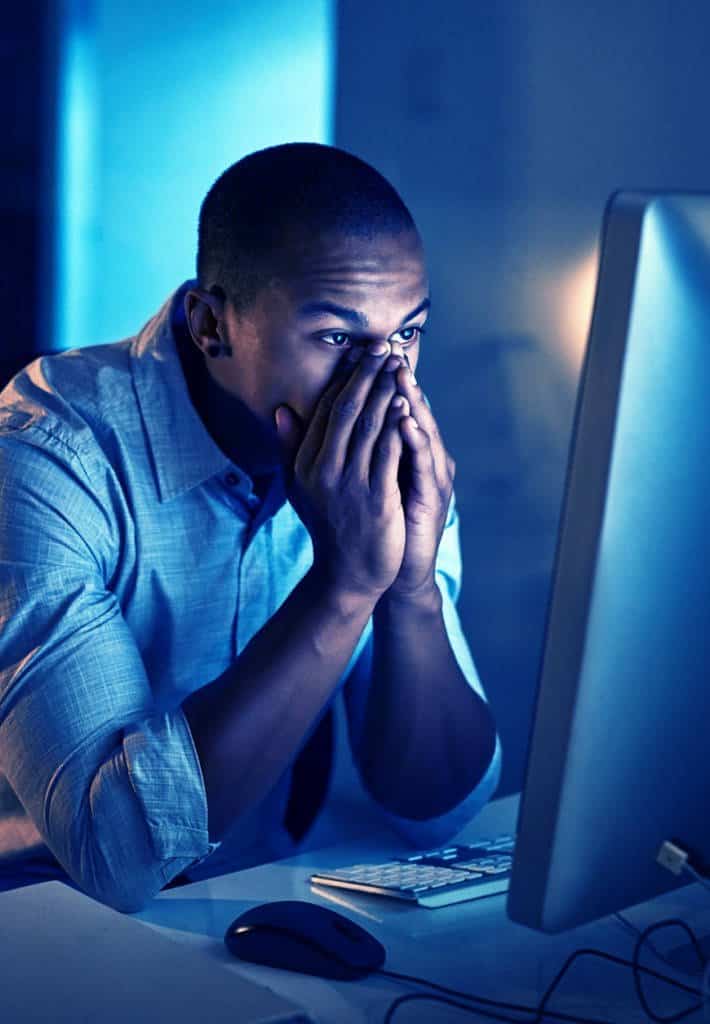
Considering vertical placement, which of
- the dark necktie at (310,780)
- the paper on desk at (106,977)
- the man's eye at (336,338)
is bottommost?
the dark necktie at (310,780)

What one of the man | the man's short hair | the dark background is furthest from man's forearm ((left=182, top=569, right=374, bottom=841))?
the dark background

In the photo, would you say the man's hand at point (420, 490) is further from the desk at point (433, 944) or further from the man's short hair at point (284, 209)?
the desk at point (433, 944)

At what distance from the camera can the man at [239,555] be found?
106 cm

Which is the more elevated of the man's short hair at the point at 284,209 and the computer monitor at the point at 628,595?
the man's short hair at the point at 284,209

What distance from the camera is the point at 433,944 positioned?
0.90 metres

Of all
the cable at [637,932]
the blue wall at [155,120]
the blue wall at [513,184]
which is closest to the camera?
the cable at [637,932]

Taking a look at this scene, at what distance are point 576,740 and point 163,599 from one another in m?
0.74

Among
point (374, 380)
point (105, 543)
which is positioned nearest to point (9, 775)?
point (105, 543)

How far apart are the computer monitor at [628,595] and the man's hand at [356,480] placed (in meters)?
0.44

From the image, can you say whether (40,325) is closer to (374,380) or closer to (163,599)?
(163,599)

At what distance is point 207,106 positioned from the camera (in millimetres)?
2342

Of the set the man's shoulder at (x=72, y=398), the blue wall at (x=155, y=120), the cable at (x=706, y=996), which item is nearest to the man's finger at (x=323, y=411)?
the man's shoulder at (x=72, y=398)

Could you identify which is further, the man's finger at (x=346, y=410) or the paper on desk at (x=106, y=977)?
the man's finger at (x=346, y=410)

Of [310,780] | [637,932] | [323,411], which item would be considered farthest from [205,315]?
[637,932]
